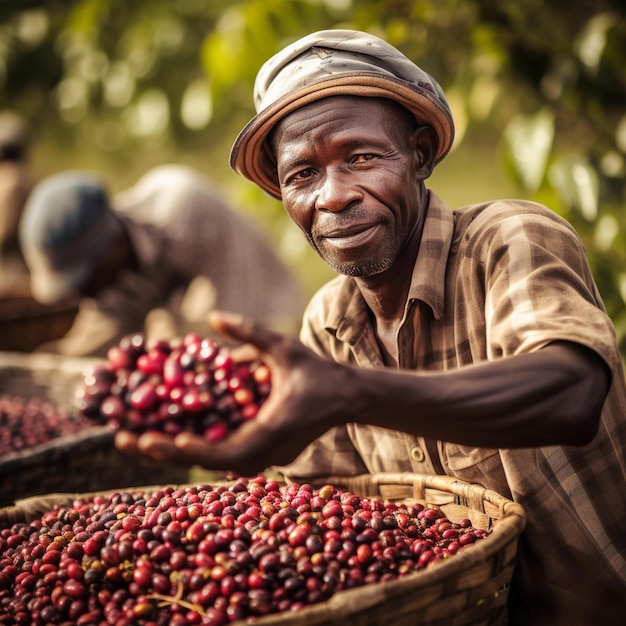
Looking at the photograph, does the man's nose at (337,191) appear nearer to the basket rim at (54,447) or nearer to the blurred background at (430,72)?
the basket rim at (54,447)

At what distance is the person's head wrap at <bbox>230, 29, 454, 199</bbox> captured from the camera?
1430 millimetres

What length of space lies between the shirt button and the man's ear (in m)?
0.57

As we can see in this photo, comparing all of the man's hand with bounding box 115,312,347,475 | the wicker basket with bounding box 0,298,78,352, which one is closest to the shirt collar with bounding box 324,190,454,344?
the man's hand with bounding box 115,312,347,475

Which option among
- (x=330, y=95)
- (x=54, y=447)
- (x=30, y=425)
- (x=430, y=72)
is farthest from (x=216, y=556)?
(x=430, y=72)

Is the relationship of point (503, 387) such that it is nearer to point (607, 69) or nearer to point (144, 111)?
point (607, 69)

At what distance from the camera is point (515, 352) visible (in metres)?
1.22

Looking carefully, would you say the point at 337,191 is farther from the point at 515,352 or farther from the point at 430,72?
the point at 430,72

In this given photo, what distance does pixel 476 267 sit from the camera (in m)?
1.49

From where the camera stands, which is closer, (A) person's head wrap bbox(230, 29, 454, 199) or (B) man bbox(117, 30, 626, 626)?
(B) man bbox(117, 30, 626, 626)

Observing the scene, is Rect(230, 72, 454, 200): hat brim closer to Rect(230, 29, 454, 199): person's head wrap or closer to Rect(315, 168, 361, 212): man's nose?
Rect(230, 29, 454, 199): person's head wrap

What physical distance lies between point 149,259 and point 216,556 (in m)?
2.81

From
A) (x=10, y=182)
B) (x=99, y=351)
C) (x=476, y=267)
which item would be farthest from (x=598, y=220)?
(x=10, y=182)

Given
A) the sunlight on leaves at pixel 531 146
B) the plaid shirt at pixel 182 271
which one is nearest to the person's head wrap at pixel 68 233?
the plaid shirt at pixel 182 271

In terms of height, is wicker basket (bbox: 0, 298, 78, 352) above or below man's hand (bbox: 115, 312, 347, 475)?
below
